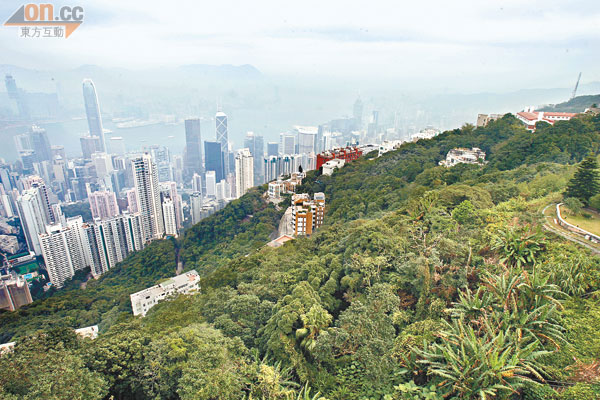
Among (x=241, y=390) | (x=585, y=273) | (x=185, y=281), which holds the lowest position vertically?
(x=185, y=281)

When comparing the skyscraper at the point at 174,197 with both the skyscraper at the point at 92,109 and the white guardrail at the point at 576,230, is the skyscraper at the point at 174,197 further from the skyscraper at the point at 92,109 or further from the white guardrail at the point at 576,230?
the white guardrail at the point at 576,230

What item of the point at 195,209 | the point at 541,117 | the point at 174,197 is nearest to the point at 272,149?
A: the point at 195,209

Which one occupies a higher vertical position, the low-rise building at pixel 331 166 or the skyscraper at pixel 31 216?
the low-rise building at pixel 331 166

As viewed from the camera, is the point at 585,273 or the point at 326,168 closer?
the point at 585,273

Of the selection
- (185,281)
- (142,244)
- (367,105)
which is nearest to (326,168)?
(185,281)

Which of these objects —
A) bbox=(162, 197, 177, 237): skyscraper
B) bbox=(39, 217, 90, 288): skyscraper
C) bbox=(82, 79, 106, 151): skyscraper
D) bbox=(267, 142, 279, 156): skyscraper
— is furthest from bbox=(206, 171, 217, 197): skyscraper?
bbox=(39, 217, 90, 288): skyscraper

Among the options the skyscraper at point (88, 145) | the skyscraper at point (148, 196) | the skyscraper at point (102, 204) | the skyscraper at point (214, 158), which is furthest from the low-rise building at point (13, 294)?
the skyscraper at point (88, 145)

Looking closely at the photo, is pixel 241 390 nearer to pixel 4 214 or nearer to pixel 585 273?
pixel 585 273
